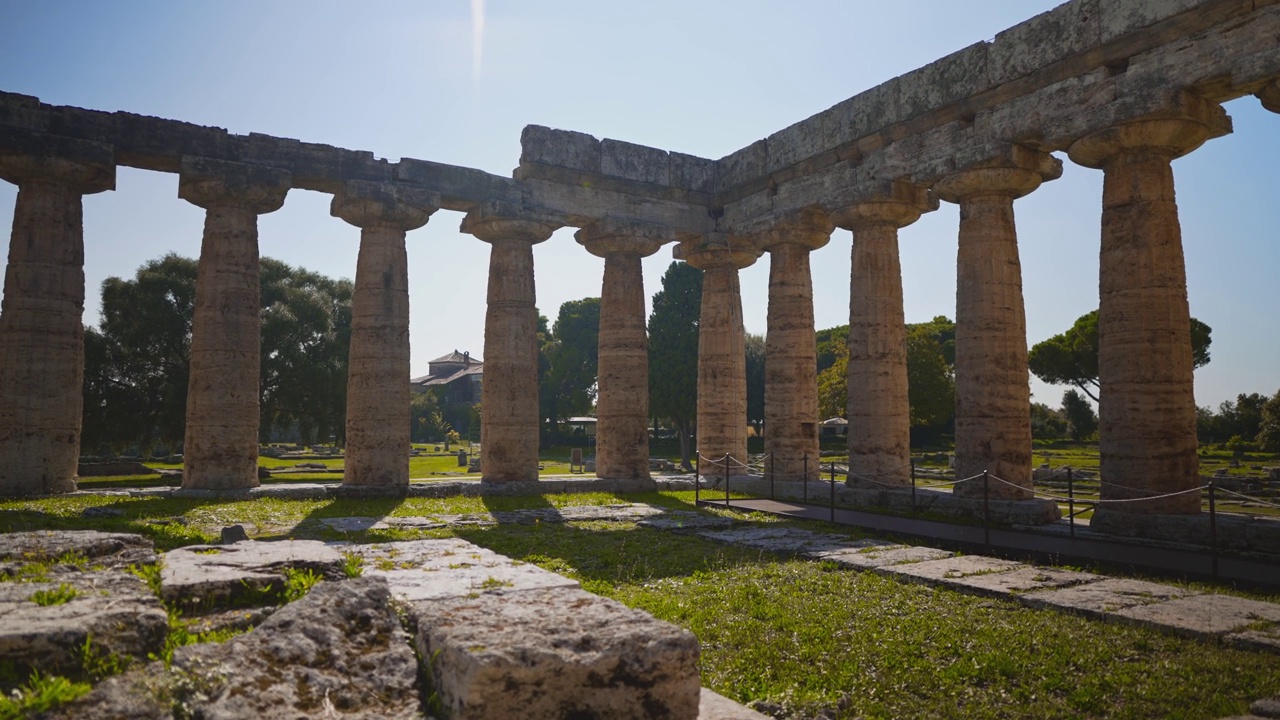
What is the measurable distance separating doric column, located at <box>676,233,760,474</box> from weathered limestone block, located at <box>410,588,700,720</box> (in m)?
18.7

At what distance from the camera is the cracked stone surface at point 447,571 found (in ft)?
15.7

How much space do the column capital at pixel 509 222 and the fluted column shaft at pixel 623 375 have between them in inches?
88.3

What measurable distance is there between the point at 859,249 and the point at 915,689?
14.6 metres

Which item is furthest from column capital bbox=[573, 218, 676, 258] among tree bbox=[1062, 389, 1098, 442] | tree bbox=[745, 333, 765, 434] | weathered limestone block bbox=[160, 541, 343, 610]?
tree bbox=[1062, 389, 1098, 442]

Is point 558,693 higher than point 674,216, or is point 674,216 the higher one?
point 674,216

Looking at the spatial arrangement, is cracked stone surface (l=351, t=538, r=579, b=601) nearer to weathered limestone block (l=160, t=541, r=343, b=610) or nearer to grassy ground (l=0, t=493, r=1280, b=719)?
weathered limestone block (l=160, t=541, r=343, b=610)

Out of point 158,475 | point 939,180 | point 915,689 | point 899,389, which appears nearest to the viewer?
point 915,689

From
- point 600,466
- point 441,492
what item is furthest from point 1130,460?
point 441,492

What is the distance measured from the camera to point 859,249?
18984 millimetres

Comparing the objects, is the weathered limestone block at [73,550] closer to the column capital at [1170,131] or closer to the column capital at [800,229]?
the column capital at [1170,131]

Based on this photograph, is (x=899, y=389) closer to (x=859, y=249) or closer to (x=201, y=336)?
(x=859, y=249)

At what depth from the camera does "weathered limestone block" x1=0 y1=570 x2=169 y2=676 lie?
10.8ft

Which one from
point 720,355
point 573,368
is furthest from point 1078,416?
point 720,355

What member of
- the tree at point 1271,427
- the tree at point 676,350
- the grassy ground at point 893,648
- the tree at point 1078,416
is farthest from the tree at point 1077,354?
the grassy ground at point 893,648
